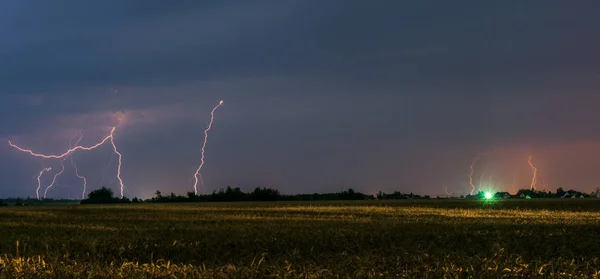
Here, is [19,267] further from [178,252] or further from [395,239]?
[395,239]

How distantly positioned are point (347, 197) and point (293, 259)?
243ft

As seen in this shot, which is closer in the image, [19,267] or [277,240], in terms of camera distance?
[19,267]

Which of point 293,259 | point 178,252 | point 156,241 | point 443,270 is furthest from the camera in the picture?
point 156,241

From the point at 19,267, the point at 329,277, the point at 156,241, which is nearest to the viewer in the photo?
the point at 329,277

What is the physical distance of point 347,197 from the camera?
8300cm

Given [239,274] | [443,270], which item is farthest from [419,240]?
[239,274]

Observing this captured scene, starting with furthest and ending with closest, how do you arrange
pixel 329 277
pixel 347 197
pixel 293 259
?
pixel 347 197
pixel 293 259
pixel 329 277

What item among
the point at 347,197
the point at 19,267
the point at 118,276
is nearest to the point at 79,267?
the point at 19,267

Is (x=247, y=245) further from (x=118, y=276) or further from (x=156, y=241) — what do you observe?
(x=118, y=276)

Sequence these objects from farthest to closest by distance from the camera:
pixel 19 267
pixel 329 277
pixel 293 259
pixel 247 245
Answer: pixel 247 245
pixel 293 259
pixel 19 267
pixel 329 277

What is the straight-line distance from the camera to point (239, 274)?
7020 mm

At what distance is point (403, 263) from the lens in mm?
8406

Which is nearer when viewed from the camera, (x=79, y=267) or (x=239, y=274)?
(x=239, y=274)

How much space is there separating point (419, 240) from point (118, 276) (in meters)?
8.30
